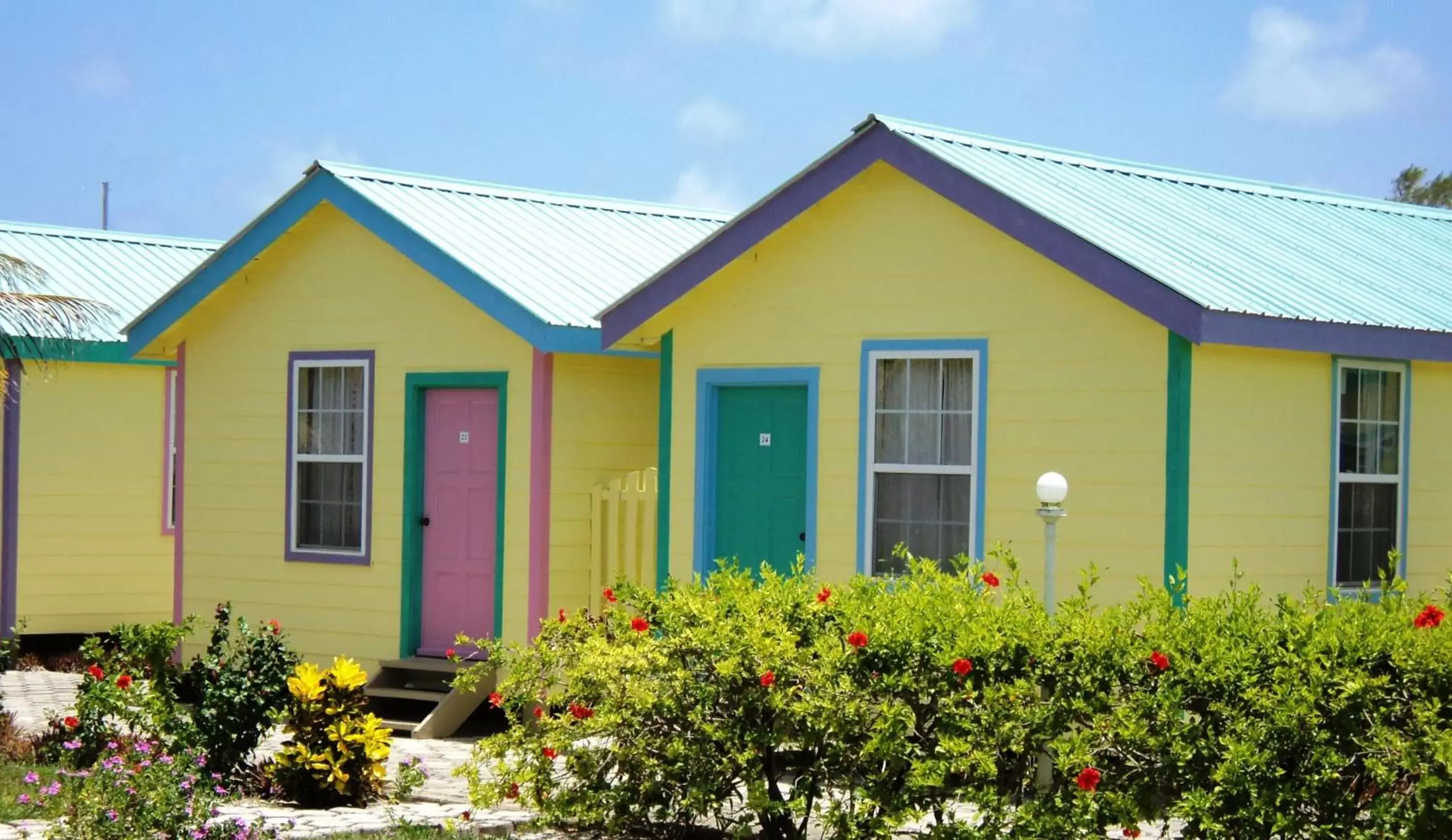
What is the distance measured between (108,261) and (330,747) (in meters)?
10.7

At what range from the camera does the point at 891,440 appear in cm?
1225

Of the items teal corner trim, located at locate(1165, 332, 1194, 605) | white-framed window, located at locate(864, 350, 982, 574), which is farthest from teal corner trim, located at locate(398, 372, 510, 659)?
teal corner trim, located at locate(1165, 332, 1194, 605)

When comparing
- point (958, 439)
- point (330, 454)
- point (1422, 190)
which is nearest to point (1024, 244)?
point (958, 439)

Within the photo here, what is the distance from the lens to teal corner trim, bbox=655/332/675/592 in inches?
524

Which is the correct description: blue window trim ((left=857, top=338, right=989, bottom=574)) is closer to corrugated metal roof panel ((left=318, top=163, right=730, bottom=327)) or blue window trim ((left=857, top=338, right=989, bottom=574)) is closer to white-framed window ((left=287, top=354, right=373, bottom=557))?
corrugated metal roof panel ((left=318, top=163, right=730, bottom=327))

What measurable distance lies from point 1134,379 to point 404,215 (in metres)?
6.08

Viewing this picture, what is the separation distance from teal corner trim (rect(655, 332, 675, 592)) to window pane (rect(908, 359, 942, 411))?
1890 mm

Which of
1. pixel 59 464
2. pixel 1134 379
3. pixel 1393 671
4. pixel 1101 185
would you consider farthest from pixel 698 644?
pixel 59 464

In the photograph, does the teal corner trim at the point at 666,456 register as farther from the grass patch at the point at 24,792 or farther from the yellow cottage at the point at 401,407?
the grass patch at the point at 24,792

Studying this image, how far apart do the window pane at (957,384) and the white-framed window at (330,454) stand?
16.6 feet

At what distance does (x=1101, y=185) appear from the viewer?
13.1m

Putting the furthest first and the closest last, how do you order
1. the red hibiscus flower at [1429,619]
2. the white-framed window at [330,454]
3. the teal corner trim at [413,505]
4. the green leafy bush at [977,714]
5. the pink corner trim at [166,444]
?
the pink corner trim at [166,444], the white-framed window at [330,454], the teal corner trim at [413,505], the red hibiscus flower at [1429,619], the green leafy bush at [977,714]

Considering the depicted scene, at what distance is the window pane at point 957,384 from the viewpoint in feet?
39.0

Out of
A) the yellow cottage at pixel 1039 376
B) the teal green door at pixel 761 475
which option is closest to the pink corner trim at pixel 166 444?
the yellow cottage at pixel 1039 376
